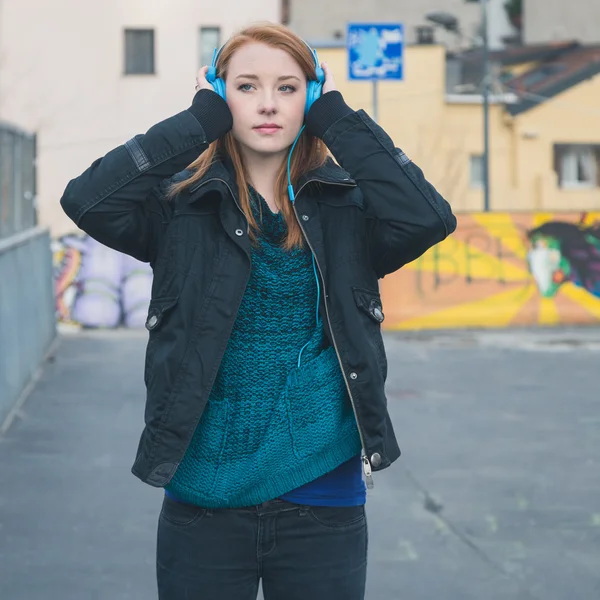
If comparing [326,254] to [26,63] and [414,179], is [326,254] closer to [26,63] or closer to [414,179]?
[414,179]

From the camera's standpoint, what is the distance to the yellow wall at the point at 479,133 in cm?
3647

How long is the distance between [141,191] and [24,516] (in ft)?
13.1

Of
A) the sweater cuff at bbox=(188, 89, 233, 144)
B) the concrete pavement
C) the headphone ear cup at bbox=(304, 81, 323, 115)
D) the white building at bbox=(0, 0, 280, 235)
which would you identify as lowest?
the concrete pavement

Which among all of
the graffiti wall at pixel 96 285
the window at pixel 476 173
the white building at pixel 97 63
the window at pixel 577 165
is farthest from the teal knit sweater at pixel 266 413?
the window at pixel 577 165

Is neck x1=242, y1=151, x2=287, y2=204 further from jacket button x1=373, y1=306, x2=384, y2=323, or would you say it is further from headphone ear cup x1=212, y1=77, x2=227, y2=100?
jacket button x1=373, y1=306, x2=384, y2=323

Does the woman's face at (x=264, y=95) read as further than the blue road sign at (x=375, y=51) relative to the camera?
No

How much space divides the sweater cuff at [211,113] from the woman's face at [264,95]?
0.07 ft

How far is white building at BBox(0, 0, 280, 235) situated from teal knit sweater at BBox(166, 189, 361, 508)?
33.2m

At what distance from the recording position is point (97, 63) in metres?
35.4

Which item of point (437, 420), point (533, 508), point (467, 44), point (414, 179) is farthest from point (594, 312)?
point (467, 44)

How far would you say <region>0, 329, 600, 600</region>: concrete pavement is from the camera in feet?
17.0

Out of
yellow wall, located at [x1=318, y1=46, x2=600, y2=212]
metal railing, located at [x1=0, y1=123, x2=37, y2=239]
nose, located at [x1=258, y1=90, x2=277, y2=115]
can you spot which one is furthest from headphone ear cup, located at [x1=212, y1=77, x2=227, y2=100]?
yellow wall, located at [x1=318, y1=46, x2=600, y2=212]

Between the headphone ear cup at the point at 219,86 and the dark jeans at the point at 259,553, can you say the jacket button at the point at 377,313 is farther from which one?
the headphone ear cup at the point at 219,86

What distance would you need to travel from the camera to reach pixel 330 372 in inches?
104
